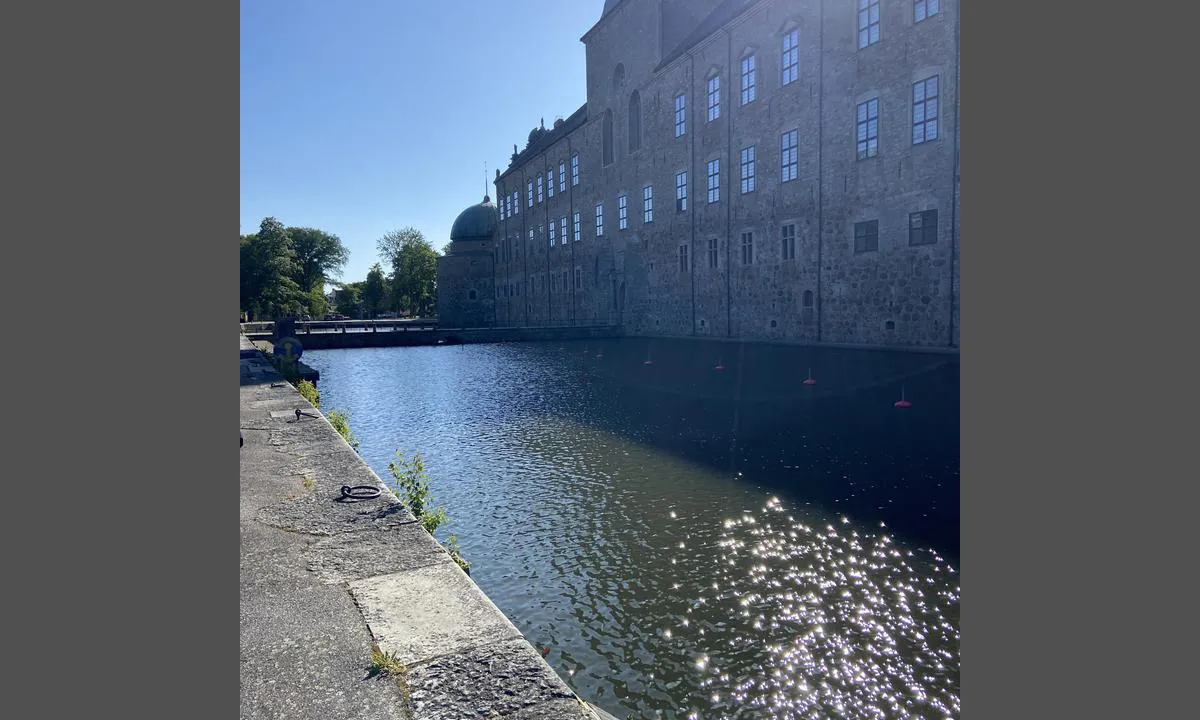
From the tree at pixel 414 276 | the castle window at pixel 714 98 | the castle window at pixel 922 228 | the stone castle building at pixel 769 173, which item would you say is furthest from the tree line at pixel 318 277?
the castle window at pixel 922 228

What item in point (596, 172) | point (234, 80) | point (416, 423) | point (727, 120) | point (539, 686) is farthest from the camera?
point (596, 172)

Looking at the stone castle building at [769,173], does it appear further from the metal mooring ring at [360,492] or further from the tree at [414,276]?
the tree at [414,276]

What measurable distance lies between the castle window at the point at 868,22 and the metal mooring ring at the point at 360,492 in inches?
859

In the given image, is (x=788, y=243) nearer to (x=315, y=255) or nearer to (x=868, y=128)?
(x=868, y=128)

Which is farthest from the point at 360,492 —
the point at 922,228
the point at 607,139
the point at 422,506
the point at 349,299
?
the point at 349,299

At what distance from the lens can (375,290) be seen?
8619 cm

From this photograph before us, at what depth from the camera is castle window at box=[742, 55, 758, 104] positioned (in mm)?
26078

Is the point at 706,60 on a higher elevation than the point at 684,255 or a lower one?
higher

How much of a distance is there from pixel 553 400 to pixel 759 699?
438 inches

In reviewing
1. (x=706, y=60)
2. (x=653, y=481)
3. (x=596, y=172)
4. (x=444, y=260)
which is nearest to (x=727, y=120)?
(x=706, y=60)

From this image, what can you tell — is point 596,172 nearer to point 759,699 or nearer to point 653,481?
point 653,481

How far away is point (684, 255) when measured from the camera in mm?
31328

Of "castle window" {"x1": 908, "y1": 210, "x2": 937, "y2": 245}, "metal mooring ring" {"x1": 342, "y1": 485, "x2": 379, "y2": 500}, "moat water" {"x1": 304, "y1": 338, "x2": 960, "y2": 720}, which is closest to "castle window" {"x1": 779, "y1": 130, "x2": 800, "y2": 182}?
"castle window" {"x1": 908, "y1": 210, "x2": 937, "y2": 245}

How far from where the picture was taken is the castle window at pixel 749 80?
26078 mm
